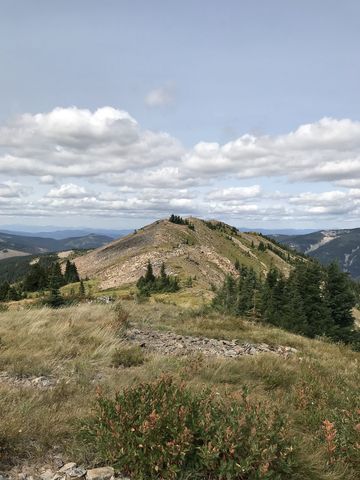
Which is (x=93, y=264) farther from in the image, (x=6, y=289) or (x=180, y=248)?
(x=6, y=289)

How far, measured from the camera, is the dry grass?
4.53 m

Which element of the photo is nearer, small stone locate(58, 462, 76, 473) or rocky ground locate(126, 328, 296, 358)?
small stone locate(58, 462, 76, 473)

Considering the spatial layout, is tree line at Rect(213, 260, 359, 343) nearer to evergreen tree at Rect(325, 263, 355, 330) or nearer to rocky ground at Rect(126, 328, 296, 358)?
evergreen tree at Rect(325, 263, 355, 330)

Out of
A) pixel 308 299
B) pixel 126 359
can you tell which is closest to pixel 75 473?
pixel 126 359

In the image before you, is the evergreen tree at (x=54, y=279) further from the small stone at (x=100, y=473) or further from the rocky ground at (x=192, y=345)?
the small stone at (x=100, y=473)

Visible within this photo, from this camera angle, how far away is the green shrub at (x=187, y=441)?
3.85 metres

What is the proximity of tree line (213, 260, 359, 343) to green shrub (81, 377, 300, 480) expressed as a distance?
39.9 m

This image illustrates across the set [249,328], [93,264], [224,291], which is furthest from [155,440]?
[93,264]

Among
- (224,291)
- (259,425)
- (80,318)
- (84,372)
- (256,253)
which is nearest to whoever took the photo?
(259,425)

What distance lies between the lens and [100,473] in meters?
3.97

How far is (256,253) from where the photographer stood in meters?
151

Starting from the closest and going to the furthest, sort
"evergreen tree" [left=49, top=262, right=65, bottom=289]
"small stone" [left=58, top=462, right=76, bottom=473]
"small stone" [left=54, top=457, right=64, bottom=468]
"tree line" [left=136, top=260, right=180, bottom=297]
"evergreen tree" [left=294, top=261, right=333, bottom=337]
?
1. "small stone" [left=58, top=462, right=76, bottom=473]
2. "small stone" [left=54, top=457, right=64, bottom=468]
3. "evergreen tree" [left=49, top=262, right=65, bottom=289]
4. "evergreen tree" [left=294, top=261, right=333, bottom=337]
5. "tree line" [left=136, top=260, right=180, bottom=297]

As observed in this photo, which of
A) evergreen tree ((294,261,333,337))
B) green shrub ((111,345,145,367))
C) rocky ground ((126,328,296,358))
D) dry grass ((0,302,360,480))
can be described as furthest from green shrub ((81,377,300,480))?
evergreen tree ((294,261,333,337))

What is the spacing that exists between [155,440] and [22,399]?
2402mm
